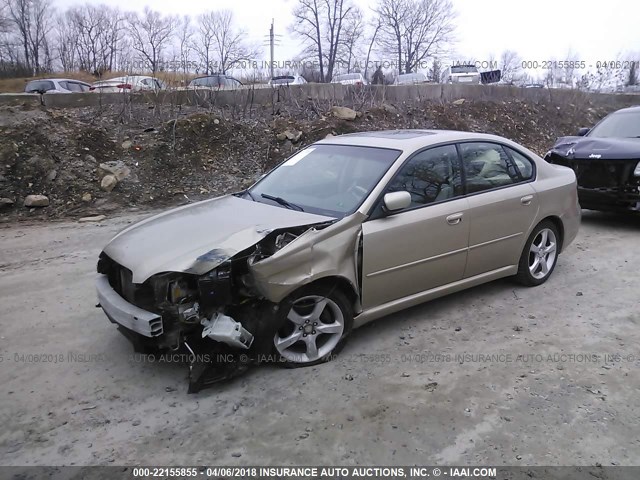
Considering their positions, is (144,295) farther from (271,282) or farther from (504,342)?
(504,342)

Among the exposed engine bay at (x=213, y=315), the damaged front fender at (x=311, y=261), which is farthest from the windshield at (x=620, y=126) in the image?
the exposed engine bay at (x=213, y=315)

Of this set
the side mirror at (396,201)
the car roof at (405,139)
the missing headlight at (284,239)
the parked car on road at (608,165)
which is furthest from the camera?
the parked car on road at (608,165)

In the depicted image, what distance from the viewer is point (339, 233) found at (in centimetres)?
356

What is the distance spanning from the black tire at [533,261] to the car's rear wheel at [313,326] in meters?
2.14

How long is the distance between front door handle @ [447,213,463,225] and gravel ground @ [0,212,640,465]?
84 cm

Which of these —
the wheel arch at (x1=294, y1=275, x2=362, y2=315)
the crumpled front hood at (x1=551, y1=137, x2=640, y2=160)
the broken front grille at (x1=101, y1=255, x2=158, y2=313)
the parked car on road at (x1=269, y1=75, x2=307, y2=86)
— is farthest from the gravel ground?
the parked car on road at (x1=269, y1=75, x2=307, y2=86)

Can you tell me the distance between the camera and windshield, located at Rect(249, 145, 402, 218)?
392 centimetres

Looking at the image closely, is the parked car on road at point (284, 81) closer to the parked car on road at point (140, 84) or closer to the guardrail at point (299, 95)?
the guardrail at point (299, 95)

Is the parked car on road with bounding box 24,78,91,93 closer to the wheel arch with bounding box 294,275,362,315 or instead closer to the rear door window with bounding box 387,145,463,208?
the rear door window with bounding box 387,145,463,208

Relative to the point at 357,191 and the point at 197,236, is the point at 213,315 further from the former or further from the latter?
the point at 357,191

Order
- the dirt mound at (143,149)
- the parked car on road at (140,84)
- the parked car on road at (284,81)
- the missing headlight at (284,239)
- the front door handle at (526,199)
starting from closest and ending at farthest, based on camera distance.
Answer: the missing headlight at (284,239) < the front door handle at (526,199) < the dirt mound at (143,149) < the parked car on road at (140,84) < the parked car on road at (284,81)

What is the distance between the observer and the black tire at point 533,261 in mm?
4902

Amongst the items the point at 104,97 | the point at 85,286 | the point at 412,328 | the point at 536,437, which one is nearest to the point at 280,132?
the point at 104,97

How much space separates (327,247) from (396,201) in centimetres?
66
